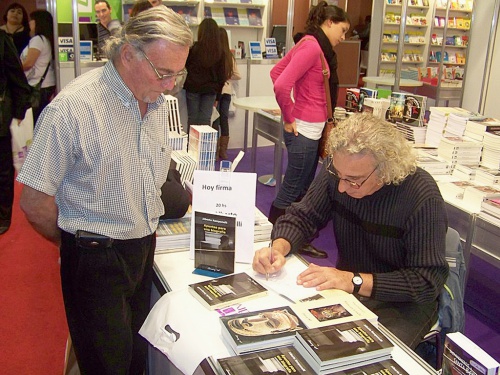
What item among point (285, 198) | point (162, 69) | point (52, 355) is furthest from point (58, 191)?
point (285, 198)

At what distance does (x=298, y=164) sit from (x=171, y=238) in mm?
1766

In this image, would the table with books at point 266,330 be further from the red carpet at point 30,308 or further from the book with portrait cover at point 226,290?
the red carpet at point 30,308

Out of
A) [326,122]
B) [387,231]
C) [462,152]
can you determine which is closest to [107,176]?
[387,231]

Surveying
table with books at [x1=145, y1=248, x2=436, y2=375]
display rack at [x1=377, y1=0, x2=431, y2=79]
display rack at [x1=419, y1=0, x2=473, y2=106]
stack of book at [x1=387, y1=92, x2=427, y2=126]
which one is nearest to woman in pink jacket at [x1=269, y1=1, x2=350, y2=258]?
stack of book at [x1=387, y1=92, x2=427, y2=126]

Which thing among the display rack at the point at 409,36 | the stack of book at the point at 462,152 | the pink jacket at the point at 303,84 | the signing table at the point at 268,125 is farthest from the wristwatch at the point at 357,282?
the display rack at the point at 409,36

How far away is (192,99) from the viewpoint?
5766 millimetres

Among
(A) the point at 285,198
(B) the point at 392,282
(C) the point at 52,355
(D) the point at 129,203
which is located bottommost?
(C) the point at 52,355

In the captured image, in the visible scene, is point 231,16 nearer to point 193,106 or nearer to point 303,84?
point 193,106

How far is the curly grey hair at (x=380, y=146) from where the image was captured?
5.98 feet

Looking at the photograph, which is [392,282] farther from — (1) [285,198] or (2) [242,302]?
(1) [285,198]

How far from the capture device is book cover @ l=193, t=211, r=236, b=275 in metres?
1.88

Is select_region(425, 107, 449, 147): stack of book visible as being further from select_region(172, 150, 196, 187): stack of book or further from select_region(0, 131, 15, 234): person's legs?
select_region(0, 131, 15, 234): person's legs

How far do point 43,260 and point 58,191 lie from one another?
241cm

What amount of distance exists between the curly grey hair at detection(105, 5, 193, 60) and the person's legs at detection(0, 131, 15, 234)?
2.60 meters
